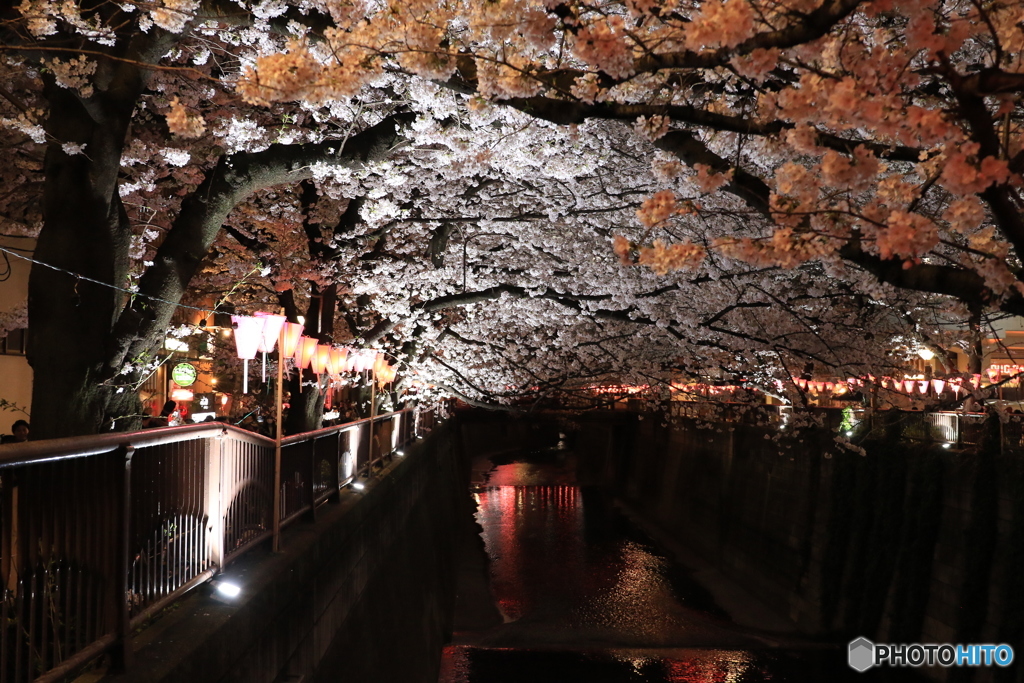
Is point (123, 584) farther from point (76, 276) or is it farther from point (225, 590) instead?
point (76, 276)

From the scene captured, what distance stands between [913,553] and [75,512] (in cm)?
1633

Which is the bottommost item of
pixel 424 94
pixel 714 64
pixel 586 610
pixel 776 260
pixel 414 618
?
pixel 586 610

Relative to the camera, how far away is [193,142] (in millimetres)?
11383

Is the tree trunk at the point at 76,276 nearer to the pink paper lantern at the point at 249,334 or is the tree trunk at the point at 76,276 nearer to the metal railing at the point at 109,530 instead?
the metal railing at the point at 109,530

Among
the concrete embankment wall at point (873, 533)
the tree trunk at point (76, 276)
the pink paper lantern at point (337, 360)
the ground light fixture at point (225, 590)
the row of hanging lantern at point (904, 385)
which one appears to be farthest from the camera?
the pink paper lantern at point (337, 360)

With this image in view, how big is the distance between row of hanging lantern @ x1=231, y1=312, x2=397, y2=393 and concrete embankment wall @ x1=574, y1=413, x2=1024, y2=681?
11.8 metres

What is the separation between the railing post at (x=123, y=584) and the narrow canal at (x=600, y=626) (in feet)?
41.1

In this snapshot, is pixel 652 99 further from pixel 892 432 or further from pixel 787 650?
pixel 787 650

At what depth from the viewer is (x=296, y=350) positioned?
491 inches

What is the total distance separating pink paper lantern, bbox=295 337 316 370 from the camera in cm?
1262

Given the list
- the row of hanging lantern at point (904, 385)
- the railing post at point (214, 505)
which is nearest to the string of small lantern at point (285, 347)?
the railing post at point (214, 505)

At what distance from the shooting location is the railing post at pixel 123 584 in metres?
3.82

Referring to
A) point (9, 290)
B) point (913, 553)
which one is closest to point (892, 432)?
point (913, 553)

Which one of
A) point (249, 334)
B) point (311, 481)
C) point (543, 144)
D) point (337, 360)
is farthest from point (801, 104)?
point (337, 360)
